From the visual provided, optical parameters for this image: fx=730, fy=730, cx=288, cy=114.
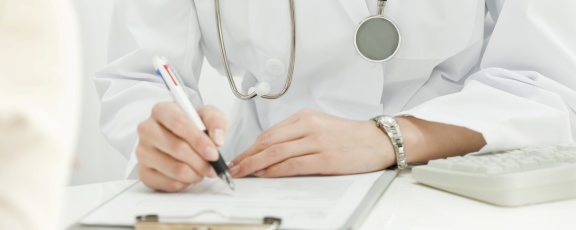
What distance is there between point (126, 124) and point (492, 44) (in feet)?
1.64

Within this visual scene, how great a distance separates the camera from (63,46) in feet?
0.79

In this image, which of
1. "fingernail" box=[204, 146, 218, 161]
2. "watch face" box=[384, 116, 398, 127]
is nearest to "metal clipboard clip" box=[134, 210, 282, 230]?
"fingernail" box=[204, 146, 218, 161]

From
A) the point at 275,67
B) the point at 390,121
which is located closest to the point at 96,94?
the point at 275,67

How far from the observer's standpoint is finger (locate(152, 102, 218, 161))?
2.20 ft

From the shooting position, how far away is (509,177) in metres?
0.64

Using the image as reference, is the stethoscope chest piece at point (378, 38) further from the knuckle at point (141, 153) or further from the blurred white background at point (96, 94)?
the blurred white background at point (96, 94)

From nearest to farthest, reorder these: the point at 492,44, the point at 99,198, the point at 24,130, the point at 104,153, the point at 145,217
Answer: the point at 24,130, the point at 145,217, the point at 99,198, the point at 492,44, the point at 104,153

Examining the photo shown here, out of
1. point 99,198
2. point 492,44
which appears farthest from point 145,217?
point 492,44

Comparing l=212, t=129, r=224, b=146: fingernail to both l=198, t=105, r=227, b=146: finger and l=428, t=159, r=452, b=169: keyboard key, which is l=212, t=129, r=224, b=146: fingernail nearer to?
l=198, t=105, r=227, b=146: finger

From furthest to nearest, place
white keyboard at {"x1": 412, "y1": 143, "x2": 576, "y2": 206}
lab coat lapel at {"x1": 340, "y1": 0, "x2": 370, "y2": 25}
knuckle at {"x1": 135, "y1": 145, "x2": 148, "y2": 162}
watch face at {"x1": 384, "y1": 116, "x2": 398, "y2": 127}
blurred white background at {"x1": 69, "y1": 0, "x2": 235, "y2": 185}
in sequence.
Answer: blurred white background at {"x1": 69, "y1": 0, "x2": 235, "y2": 185} < lab coat lapel at {"x1": 340, "y1": 0, "x2": 370, "y2": 25} < watch face at {"x1": 384, "y1": 116, "x2": 398, "y2": 127} < knuckle at {"x1": 135, "y1": 145, "x2": 148, "y2": 162} < white keyboard at {"x1": 412, "y1": 143, "x2": 576, "y2": 206}

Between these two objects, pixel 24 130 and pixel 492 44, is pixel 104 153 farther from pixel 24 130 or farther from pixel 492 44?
pixel 24 130

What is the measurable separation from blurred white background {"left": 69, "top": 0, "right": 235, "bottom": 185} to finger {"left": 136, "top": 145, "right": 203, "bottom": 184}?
80 cm

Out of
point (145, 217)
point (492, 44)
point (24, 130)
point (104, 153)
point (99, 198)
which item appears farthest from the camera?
point (104, 153)

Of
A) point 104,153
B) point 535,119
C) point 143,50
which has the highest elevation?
point 143,50
